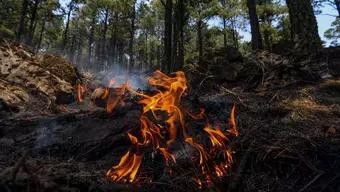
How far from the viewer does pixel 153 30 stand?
5838 centimetres

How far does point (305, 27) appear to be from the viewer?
845 centimetres

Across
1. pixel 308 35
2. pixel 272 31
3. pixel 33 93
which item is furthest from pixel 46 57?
pixel 272 31

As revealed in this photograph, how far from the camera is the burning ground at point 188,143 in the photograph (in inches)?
152

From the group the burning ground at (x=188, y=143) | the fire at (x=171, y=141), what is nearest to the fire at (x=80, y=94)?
the burning ground at (x=188, y=143)

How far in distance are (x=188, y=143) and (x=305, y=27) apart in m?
5.21

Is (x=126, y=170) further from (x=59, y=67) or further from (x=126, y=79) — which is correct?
(x=126, y=79)

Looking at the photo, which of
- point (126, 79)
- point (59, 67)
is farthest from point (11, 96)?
point (126, 79)

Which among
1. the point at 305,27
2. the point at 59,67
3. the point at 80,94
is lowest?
the point at 80,94

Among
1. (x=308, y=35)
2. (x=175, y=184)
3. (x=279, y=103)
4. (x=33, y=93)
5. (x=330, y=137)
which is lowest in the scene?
(x=175, y=184)

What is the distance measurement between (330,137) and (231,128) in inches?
55.7

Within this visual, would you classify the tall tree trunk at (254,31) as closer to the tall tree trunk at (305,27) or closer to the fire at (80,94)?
the tall tree trunk at (305,27)

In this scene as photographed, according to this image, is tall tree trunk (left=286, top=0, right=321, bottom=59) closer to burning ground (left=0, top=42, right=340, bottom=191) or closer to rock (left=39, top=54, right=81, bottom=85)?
burning ground (left=0, top=42, right=340, bottom=191)

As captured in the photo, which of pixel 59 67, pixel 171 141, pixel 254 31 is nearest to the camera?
pixel 171 141

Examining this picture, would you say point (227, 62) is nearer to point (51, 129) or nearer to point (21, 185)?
point (51, 129)
